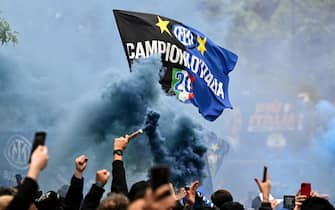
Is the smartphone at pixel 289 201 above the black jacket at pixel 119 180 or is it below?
below

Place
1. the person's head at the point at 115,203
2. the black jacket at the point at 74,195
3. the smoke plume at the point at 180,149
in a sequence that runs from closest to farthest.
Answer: the person's head at the point at 115,203, the black jacket at the point at 74,195, the smoke plume at the point at 180,149

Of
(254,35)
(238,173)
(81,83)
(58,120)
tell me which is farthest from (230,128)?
(58,120)

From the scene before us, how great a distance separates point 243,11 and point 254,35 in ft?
4.11

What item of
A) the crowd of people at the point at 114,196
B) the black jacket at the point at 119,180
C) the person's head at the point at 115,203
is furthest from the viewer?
the black jacket at the point at 119,180

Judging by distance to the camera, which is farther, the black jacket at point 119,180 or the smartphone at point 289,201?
the smartphone at point 289,201

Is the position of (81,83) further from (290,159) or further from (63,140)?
(290,159)

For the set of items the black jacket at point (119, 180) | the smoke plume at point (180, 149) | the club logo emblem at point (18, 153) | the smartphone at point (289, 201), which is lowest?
the smartphone at point (289, 201)

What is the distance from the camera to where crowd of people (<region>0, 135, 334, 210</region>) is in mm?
2241

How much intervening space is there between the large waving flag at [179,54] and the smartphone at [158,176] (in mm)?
4772

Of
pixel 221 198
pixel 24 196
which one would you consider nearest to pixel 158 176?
pixel 24 196

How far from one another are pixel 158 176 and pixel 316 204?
1.77 meters

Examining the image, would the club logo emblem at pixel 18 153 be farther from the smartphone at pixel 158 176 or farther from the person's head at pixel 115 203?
the smartphone at pixel 158 176

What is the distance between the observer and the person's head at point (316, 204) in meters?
3.62

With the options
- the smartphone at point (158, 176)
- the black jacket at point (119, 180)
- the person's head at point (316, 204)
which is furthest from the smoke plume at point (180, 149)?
the smartphone at point (158, 176)
